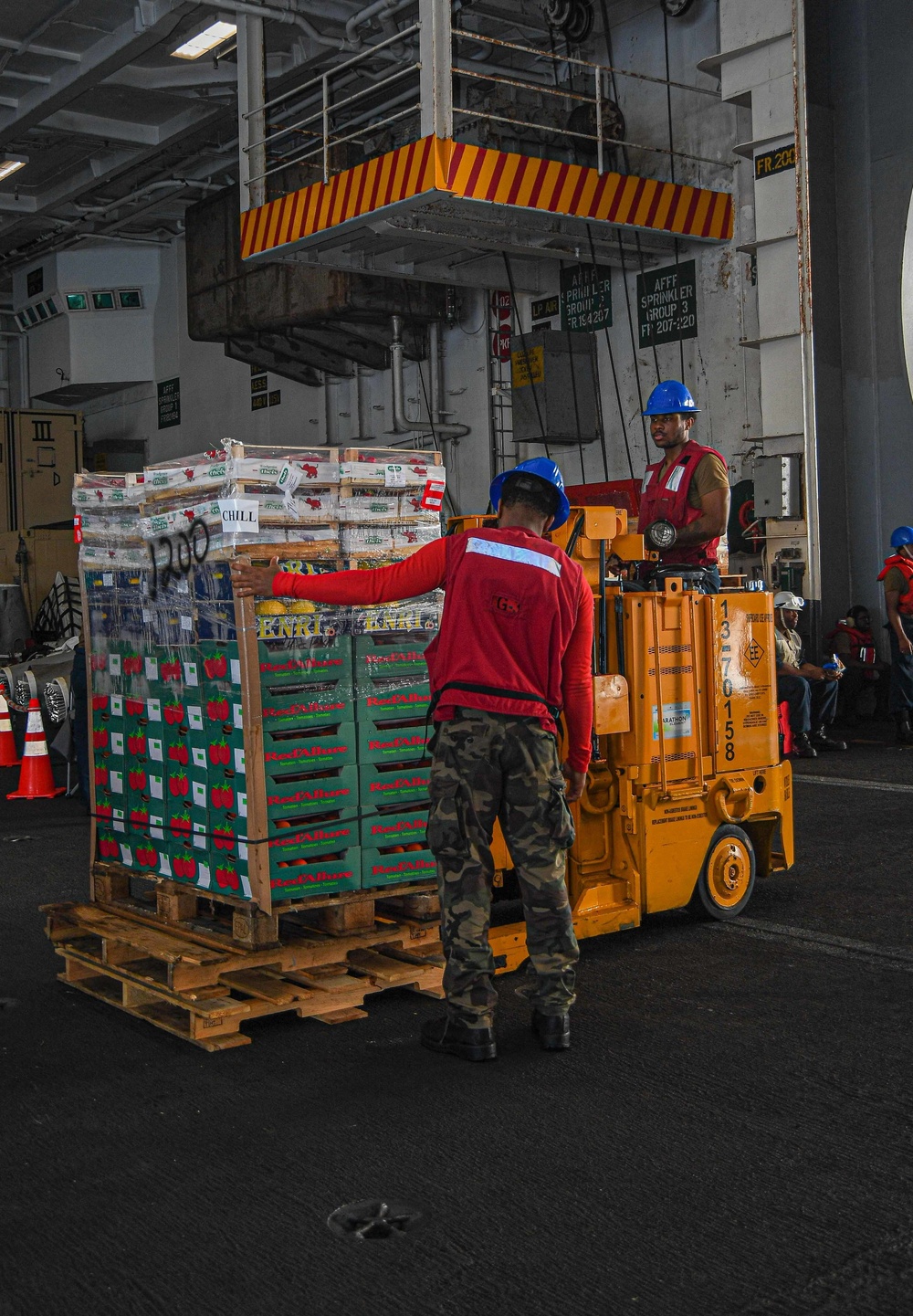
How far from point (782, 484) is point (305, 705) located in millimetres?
8044

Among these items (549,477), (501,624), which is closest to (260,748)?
(501,624)

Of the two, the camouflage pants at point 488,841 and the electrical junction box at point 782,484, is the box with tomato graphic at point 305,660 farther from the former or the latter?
the electrical junction box at point 782,484

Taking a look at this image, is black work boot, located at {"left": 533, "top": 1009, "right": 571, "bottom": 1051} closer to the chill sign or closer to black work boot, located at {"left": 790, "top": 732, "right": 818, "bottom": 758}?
the chill sign

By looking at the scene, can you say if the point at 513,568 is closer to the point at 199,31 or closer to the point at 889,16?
the point at 889,16

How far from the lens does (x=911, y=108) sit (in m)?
12.1

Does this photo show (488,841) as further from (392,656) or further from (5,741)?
(5,741)

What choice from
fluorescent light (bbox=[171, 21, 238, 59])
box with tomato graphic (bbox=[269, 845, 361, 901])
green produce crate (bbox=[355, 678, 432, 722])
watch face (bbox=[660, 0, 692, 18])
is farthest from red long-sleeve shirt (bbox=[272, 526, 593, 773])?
fluorescent light (bbox=[171, 21, 238, 59])

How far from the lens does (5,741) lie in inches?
467

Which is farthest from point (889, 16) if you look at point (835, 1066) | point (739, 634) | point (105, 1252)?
point (105, 1252)

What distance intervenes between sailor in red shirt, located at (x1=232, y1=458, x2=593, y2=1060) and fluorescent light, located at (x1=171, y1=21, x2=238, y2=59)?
1108 centimetres

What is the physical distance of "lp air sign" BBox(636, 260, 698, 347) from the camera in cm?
1334

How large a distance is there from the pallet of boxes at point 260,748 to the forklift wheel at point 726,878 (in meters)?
1.40

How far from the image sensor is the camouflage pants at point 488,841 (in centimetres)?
416

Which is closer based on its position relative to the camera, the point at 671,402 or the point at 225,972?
the point at 225,972
